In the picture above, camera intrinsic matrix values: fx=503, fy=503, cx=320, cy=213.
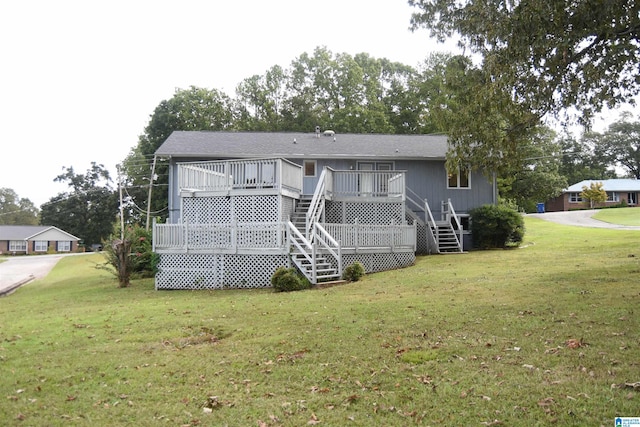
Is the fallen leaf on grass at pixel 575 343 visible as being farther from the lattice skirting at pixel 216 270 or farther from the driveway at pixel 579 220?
the driveway at pixel 579 220

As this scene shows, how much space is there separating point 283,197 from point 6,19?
893 centimetres

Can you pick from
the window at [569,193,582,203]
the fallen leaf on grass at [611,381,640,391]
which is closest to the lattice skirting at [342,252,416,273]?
the fallen leaf on grass at [611,381,640,391]

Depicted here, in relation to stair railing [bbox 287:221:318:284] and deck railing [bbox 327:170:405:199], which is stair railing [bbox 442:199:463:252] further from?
stair railing [bbox 287:221:318:284]

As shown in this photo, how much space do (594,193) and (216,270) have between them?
160 feet

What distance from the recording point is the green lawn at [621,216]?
35062mm

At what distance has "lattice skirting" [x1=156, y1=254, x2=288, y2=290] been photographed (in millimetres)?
15328

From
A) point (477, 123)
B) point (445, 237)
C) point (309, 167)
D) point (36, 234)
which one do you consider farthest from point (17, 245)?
point (477, 123)

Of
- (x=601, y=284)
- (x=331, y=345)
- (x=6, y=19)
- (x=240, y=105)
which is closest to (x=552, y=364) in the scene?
(x=331, y=345)

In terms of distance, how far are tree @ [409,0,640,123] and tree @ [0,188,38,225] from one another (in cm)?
11092

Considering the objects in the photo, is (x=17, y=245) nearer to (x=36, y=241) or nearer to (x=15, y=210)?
(x=36, y=241)

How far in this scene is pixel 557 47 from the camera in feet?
32.2

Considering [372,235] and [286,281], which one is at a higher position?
[372,235]

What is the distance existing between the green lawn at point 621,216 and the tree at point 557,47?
86.8 ft

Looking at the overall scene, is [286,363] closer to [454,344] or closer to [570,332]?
[454,344]
